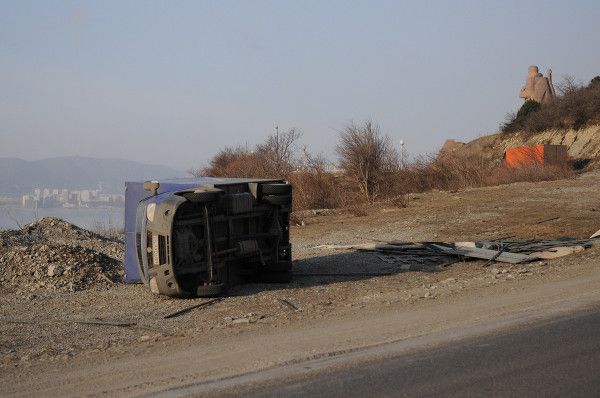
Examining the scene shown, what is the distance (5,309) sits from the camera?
13.2 metres

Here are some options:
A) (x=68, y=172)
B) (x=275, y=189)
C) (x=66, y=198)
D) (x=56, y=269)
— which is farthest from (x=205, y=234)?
(x=68, y=172)

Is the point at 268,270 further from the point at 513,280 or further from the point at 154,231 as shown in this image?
the point at 513,280

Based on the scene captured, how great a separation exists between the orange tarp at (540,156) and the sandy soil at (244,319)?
2324cm

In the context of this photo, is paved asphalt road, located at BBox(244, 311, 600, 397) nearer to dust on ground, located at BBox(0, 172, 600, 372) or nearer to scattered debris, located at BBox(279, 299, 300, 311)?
dust on ground, located at BBox(0, 172, 600, 372)

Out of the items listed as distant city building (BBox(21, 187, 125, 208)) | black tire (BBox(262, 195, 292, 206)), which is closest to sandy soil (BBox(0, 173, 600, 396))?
black tire (BBox(262, 195, 292, 206))

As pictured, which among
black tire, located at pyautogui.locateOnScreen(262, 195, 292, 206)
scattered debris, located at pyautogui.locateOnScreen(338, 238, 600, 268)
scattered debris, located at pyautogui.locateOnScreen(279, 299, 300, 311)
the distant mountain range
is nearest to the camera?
scattered debris, located at pyautogui.locateOnScreen(279, 299, 300, 311)

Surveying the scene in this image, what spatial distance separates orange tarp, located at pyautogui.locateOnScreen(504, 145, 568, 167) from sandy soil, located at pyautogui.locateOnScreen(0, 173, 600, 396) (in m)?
23.2

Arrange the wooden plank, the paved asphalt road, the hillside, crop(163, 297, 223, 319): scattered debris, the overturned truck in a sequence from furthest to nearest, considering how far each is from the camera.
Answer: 1. the hillside
2. the wooden plank
3. the overturned truck
4. crop(163, 297, 223, 319): scattered debris
5. the paved asphalt road

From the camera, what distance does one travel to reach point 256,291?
14.1 meters

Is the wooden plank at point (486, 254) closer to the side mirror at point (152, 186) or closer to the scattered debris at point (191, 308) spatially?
the scattered debris at point (191, 308)

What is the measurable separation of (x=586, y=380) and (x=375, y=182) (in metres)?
35.6

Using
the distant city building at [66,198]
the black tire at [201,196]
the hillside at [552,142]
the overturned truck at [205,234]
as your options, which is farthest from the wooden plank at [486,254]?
the hillside at [552,142]

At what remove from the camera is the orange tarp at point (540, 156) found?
43.3m

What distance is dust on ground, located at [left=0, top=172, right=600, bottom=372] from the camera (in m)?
10.6
